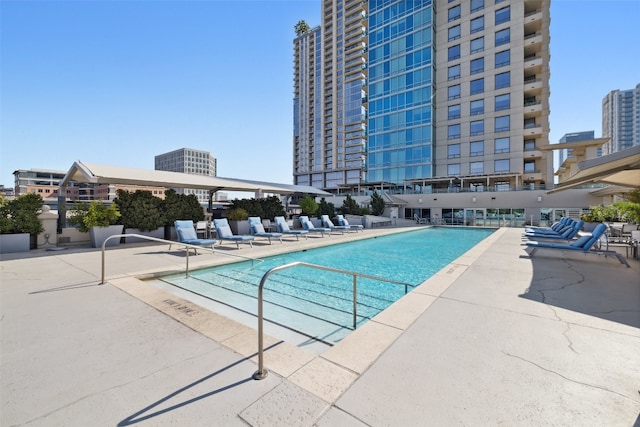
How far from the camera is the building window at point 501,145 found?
33.4 m

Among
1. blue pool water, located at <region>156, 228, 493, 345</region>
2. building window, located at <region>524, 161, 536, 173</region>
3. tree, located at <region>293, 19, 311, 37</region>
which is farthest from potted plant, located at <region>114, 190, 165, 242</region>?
tree, located at <region>293, 19, 311, 37</region>

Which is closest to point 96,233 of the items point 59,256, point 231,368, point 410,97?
point 59,256

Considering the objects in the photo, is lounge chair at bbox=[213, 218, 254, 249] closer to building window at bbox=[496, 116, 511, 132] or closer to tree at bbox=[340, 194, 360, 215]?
tree at bbox=[340, 194, 360, 215]

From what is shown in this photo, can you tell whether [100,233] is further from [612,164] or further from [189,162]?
[189,162]

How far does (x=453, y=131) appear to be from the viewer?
37.6 m

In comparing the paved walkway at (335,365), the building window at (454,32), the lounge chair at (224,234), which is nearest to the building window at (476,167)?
the building window at (454,32)

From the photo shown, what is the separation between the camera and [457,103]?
37.1 meters

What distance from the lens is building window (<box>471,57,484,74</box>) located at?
3512cm

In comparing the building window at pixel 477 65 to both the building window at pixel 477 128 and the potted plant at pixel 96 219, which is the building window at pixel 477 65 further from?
the potted plant at pixel 96 219

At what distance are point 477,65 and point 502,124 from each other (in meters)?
8.87

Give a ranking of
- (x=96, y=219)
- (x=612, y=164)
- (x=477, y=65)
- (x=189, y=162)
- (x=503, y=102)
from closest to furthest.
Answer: (x=612, y=164) < (x=96, y=219) < (x=503, y=102) < (x=477, y=65) < (x=189, y=162)

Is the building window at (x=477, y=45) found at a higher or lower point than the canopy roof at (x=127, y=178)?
higher

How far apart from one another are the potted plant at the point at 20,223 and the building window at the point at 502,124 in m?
41.8

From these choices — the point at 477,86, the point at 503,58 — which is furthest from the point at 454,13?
the point at 477,86
